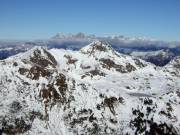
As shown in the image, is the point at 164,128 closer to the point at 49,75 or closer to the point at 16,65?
the point at 49,75

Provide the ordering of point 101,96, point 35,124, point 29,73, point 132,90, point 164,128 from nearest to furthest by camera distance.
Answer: point 164,128 < point 35,124 < point 101,96 < point 29,73 < point 132,90

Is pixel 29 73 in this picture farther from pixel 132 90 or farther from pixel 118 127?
pixel 132 90

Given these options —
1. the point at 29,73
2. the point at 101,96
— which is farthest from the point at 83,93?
the point at 29,73

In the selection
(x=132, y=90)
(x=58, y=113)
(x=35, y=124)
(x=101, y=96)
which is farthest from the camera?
(x=132, y=90)

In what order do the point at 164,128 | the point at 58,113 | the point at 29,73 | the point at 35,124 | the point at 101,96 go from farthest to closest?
the point at 29,73, the point at 101,96, the point at 58,113, the point at 35,124, the point at 164,128

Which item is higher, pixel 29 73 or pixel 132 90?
pixel 29 73

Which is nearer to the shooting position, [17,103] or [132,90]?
[17,103]

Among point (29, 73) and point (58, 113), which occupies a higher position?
point (29, 73)

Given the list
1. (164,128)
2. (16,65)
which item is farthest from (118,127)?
(16,65)

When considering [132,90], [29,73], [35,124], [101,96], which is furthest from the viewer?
[132,90]
